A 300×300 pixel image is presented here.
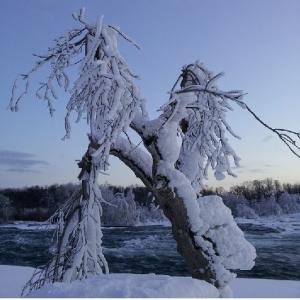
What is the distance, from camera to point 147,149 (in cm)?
451

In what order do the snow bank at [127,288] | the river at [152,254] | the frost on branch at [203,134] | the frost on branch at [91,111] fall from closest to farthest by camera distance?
the snow bank at [127,288] < the frost on branch at [91,111] < the frost on branch at [203,134] < the river at [152,254]

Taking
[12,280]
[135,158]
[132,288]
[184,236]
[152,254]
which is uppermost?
[135,158]

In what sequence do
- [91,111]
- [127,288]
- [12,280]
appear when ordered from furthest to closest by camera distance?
[12,280], [91,111], [127,288]

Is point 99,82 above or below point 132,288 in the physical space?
above

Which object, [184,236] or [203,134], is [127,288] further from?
[203,134]

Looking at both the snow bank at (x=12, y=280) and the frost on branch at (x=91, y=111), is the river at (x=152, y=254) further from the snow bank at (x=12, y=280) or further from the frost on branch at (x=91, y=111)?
the frost on branch at (x=91, y=111)

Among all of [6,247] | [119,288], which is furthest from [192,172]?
[6,247]

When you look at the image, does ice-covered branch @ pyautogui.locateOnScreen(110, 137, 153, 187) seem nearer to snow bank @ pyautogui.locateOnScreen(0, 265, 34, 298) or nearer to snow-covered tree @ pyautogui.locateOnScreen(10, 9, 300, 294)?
snow-covered tree @ pyautogui.locateOnScreen(10, 9, 300, 294)

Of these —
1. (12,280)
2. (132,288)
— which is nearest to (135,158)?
(132,288)

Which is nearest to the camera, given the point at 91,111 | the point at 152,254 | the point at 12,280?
the point at 91,111

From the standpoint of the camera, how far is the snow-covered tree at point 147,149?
13.3ft

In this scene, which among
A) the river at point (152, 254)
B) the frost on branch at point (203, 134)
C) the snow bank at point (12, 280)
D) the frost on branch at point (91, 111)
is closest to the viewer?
the frost on branch at point (91, 111)

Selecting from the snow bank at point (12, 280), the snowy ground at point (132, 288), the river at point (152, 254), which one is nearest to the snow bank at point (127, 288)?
the snowy ground at point (132, 288)

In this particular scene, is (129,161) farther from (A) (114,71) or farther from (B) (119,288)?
(B) (119,288)
